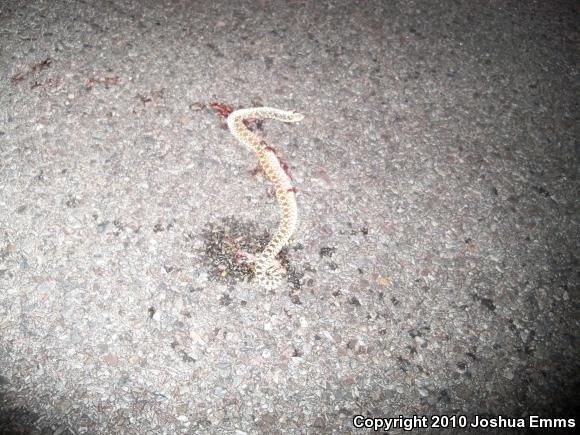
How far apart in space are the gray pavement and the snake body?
107mm

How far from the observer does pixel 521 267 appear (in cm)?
330

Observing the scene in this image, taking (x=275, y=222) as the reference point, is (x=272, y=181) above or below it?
above

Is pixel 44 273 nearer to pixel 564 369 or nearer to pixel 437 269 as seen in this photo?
pixel 437 269

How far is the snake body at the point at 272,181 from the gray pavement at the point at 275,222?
11 centimetres

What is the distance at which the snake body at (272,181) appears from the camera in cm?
304

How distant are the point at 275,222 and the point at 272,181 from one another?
41cm

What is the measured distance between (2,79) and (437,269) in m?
4.40

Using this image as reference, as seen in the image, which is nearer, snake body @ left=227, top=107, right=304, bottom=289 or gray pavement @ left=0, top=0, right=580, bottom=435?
gray pavement @ left=0, top=0, right=580, bottom=435

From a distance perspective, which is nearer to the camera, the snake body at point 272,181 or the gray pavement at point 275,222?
the gray pavement at point 275,222

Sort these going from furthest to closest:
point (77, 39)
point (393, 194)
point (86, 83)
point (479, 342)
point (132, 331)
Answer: point (77, 39) → point (86, 83) → point (393, 194) → point (479, 342) → point (132, 331)

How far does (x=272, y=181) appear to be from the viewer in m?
3.47

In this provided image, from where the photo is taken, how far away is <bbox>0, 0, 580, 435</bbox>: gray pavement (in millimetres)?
2656

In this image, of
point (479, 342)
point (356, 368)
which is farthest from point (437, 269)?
point (356, 368)

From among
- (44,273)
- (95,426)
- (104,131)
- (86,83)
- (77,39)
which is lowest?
(95,426)
